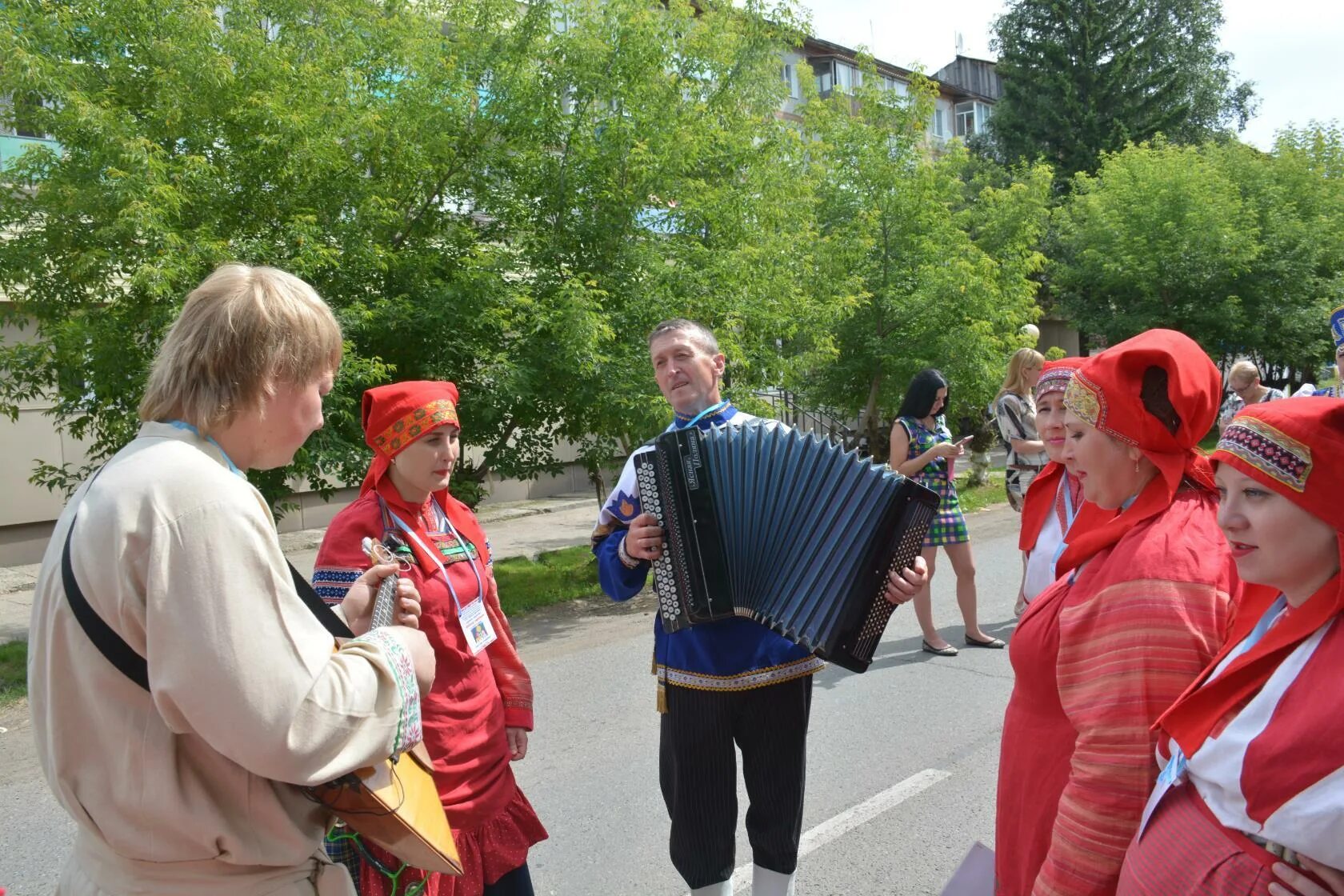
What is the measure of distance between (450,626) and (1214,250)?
85.0 ft

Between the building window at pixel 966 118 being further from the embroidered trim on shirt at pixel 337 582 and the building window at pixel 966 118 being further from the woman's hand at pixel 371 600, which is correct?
the woman's hand at pixel 371 600

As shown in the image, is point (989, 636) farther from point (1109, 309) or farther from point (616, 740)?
point (1109, 309)

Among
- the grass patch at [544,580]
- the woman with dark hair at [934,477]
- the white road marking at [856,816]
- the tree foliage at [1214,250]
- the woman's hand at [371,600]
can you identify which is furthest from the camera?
the tree foliage at [1214,250]

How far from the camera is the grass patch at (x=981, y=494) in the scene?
13.9 metres

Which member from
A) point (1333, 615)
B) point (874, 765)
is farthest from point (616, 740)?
point (1333, 615)

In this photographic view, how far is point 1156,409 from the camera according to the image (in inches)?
81.2

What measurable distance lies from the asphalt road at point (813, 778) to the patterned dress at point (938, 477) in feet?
2.70

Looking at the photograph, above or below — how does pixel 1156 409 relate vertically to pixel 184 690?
above

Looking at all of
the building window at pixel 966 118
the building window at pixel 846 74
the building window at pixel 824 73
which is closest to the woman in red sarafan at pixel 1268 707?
the building window at pixel 824 73

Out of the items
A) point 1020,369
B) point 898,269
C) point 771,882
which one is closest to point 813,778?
point 771,882

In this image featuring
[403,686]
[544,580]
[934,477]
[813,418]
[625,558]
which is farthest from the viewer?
[813,418]

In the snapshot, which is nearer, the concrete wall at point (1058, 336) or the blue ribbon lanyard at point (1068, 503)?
the blue ribbon lanyard at point (1068, 503)

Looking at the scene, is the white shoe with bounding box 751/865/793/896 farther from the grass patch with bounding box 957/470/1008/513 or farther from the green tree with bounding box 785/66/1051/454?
the green tree with bounding box 785/66/1051/454

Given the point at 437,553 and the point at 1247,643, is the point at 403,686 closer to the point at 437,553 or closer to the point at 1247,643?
the point at 437,553
